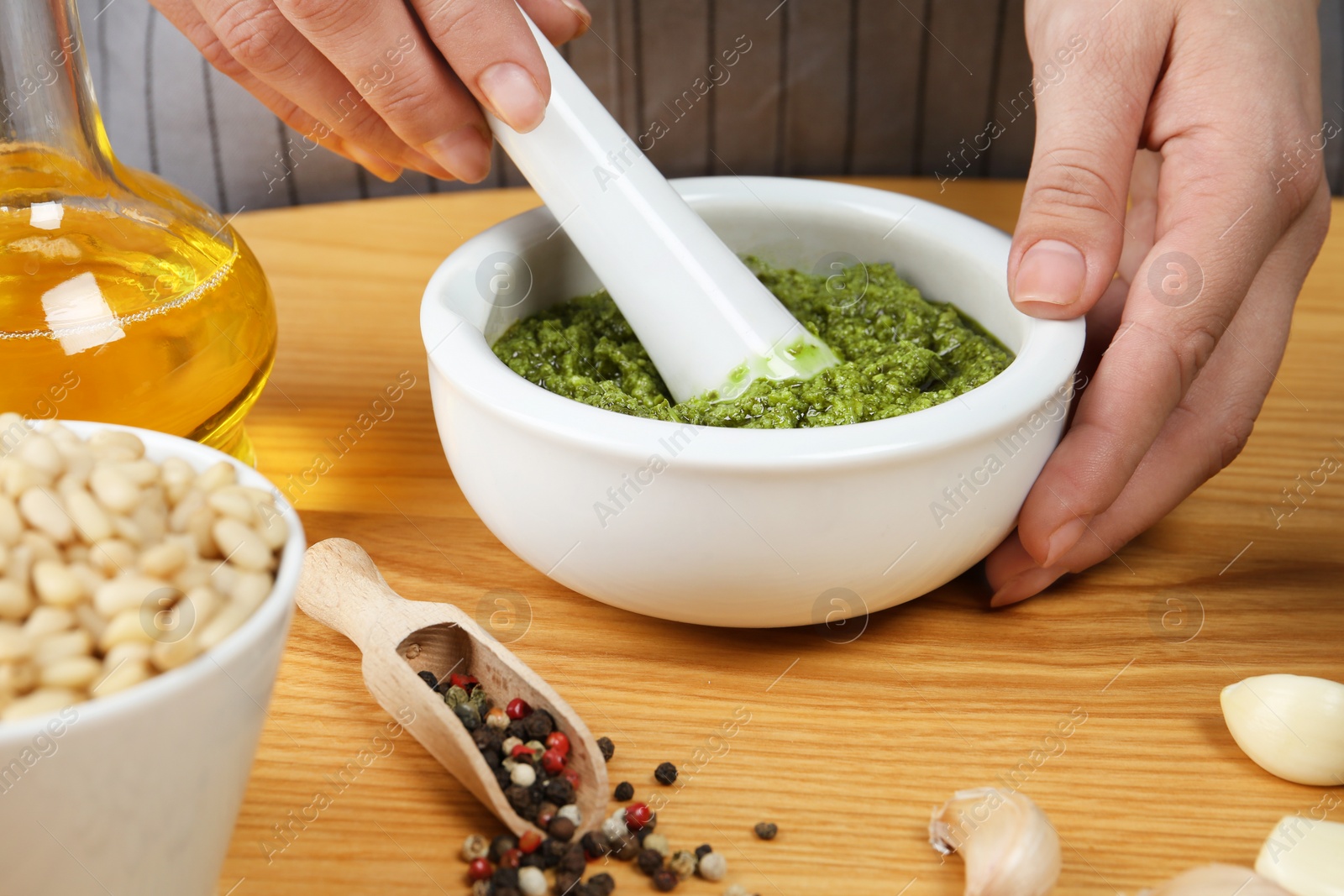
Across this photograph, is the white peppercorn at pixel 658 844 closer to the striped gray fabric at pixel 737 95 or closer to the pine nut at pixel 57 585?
the pine nut at pixel 57 585

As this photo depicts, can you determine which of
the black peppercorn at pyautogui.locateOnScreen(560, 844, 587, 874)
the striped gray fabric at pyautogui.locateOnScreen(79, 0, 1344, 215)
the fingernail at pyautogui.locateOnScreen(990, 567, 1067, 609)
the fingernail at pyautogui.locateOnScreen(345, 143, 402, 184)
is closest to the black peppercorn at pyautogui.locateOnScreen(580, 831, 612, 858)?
the black peppercorn at pyautogui.locateOnScreen(560, 844, 587, 874)

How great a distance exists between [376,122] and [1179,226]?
92cm

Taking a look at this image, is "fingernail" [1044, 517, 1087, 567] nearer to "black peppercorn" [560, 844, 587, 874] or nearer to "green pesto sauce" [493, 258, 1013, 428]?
"green pesto sauce" [493, 258, 1013, 428]

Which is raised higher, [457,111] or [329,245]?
[457,111]

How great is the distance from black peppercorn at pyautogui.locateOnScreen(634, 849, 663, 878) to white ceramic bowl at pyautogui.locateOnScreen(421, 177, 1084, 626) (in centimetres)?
23

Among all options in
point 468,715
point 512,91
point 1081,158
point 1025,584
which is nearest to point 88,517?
point 468,715

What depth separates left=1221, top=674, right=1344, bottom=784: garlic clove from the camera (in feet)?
2.97

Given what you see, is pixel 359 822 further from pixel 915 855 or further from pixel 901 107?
pixel 901 107

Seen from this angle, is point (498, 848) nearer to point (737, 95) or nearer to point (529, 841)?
point (529, 841)

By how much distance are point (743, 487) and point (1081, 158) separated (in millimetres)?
542

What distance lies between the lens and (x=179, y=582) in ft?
2.15


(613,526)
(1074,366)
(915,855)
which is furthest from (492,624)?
(1074,366)

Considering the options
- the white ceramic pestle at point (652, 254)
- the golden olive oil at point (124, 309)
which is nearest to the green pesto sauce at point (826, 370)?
the white ceramic pestle at point (652, 254)

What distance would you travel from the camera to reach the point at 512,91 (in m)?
1.09
